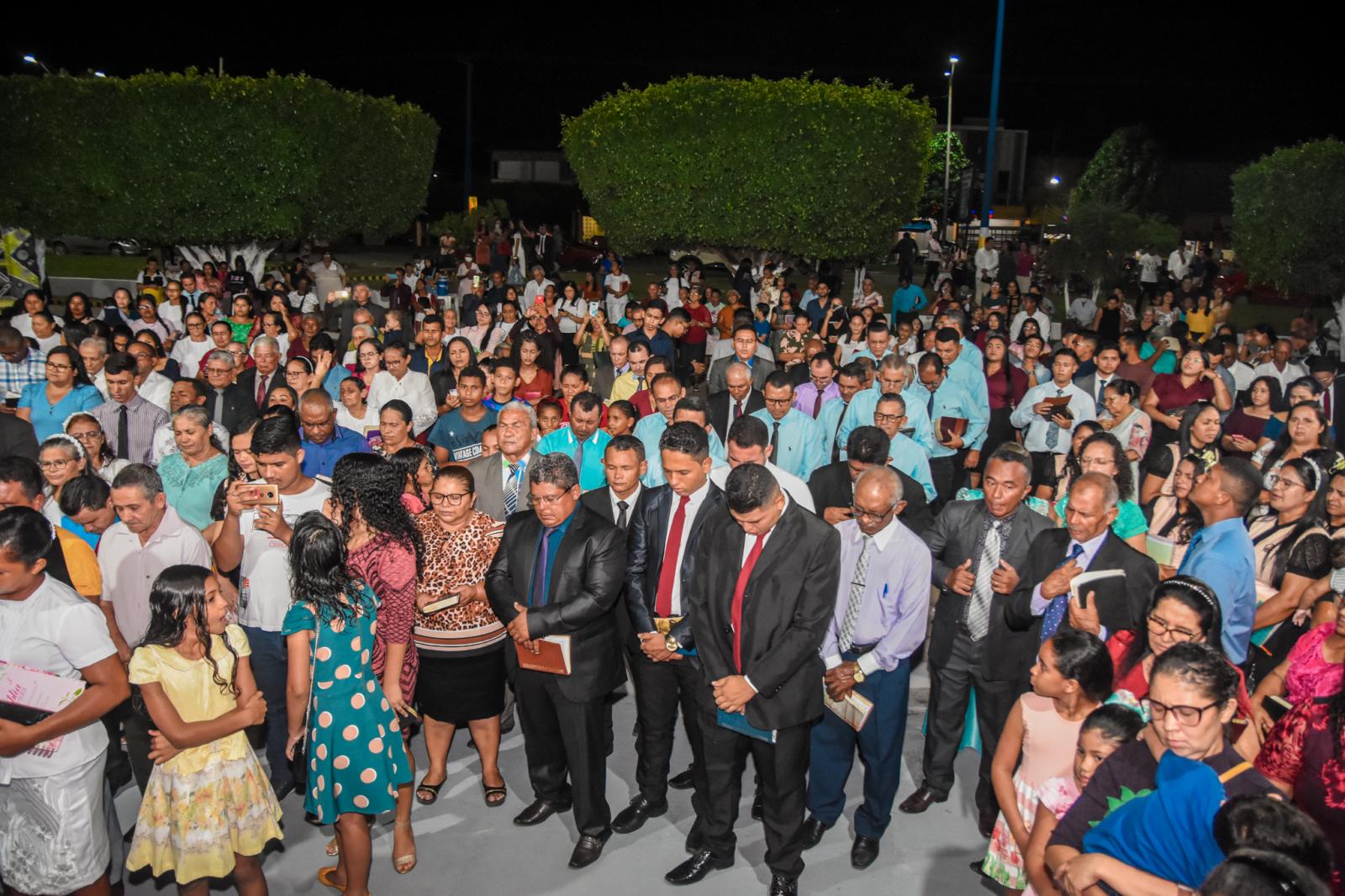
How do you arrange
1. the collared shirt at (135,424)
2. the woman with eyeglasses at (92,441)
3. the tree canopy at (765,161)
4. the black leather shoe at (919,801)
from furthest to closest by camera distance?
1. the tree canopy at (765,161)
2. the collared shirt at (135,424)
3. the woman with eyeglasses at (92,441)
4. the black leather shoe at (919,801)

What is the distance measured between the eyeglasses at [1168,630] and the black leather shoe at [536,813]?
9.46 feet

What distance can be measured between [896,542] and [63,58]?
2045 inches

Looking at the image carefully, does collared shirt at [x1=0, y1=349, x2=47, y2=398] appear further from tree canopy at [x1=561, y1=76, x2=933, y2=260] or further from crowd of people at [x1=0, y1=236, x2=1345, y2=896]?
tree canopy at [x1=561, y1=76, x2=933, y2=260]

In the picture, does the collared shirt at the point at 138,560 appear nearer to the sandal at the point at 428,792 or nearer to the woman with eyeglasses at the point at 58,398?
the sandal at the point at 428,792

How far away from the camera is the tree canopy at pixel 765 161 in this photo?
16.5 metres

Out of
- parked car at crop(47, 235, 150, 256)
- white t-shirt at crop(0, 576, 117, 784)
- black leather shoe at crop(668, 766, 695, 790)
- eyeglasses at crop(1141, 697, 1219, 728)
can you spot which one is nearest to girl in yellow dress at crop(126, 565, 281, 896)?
white t-shirt at crop(0, 576, 117, 784)

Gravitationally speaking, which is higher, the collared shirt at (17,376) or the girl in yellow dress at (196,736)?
the collared shirt at (17,376)

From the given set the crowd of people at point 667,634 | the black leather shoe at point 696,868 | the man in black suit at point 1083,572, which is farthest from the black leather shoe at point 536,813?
the man in black suit at point 1083,572

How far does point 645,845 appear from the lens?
16.3 feet

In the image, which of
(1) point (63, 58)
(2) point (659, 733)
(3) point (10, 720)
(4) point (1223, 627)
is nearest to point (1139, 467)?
(4) point (1223, 627)

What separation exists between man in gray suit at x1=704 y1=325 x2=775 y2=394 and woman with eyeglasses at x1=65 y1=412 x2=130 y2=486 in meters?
4.38

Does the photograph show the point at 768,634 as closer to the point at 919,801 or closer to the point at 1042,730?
the point at 1042,730

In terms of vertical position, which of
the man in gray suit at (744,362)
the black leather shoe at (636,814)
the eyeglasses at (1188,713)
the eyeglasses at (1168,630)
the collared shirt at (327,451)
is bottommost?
the black leather shoe at (636,814)

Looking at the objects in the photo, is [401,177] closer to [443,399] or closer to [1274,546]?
[443,399]
